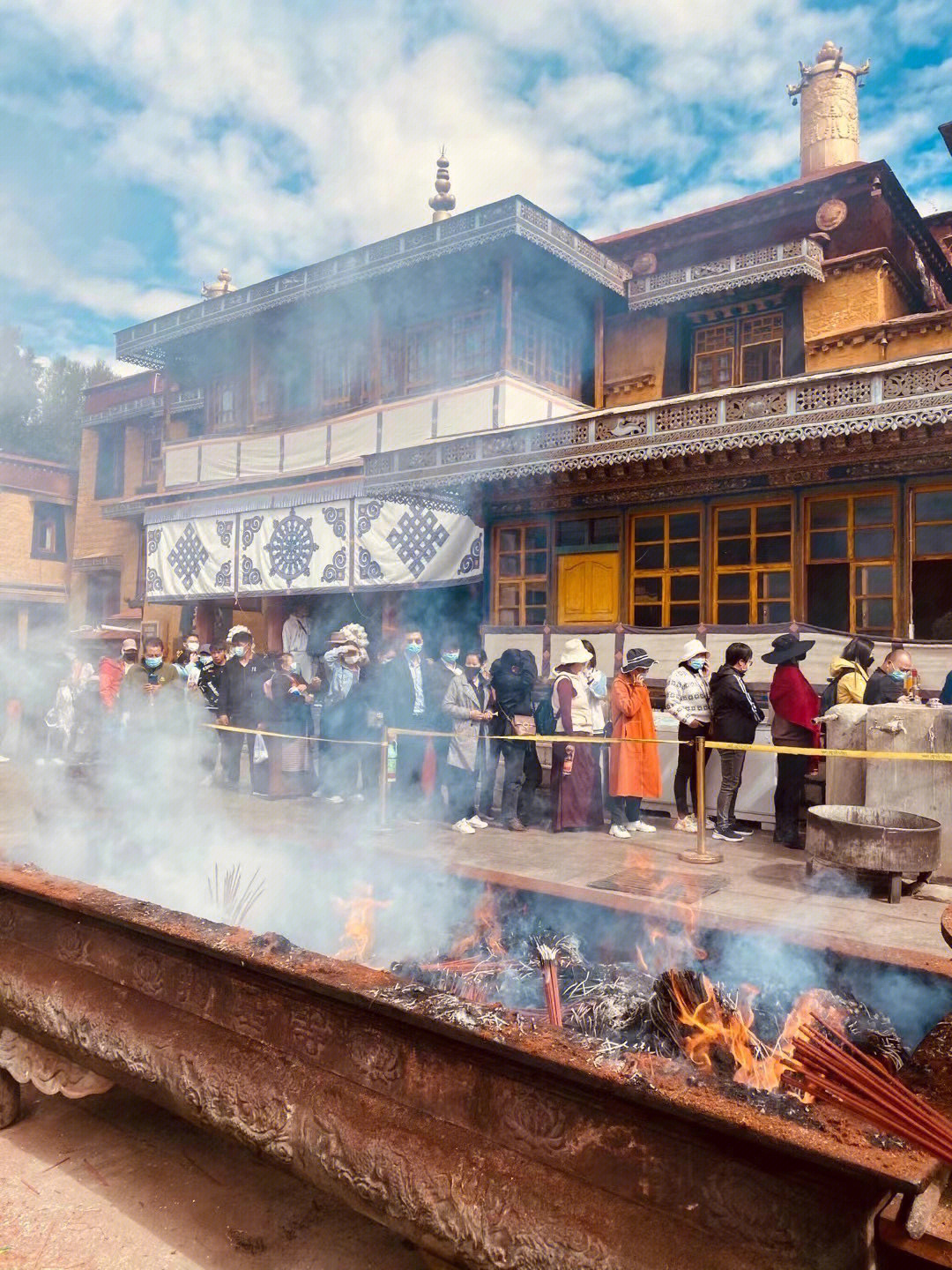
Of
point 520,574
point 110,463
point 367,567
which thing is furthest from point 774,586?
point 110,463

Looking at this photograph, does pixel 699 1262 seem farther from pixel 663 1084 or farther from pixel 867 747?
pixel 867 747

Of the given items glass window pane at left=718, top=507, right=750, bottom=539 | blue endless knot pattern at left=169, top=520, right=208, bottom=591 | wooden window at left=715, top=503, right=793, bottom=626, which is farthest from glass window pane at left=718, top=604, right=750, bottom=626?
blue endless knot pattern at left=169, top=520, right=208, bottom=591

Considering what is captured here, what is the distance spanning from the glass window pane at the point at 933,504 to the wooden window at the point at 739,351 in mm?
3675

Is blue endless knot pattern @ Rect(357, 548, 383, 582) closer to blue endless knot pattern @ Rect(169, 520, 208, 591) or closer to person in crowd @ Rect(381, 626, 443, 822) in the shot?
blue endless knot pattern @ Rect(169, 520, 208, 591)

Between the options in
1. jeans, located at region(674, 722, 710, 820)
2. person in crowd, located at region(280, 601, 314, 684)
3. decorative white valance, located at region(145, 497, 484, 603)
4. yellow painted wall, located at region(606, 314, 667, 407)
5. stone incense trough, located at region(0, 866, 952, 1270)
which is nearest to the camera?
stone incense trough, located at region(0, 866, 952, 1270)

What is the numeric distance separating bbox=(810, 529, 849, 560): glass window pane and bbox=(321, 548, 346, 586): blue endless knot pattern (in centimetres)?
636

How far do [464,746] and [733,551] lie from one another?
4057 millimetres

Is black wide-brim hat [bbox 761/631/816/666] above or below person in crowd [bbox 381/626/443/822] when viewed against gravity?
above

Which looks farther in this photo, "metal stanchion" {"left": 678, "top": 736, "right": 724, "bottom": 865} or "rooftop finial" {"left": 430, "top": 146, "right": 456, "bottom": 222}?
"rooftop finial" {"left": 430, "top": 146, "right": 456, "bottom": 222}

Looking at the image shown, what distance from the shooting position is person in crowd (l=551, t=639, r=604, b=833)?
23.4ft

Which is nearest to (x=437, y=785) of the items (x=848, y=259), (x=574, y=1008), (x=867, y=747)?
(x=867, y=747)

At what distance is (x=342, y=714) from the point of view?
8023 millimetres

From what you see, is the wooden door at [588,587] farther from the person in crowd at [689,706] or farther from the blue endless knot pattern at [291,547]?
the blue endless knot pattern at [291,547]

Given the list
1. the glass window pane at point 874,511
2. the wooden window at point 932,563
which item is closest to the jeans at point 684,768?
the wooden window at point 932,563
